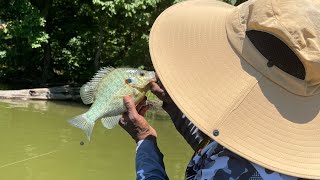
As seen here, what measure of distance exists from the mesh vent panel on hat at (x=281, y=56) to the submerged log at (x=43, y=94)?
33.7 ft

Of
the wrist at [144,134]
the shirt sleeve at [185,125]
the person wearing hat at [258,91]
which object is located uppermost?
the person wearing hat at [258,91]

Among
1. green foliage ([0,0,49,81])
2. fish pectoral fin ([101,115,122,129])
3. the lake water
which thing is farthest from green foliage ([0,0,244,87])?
fish pectoral fin ([101,115,122,129])

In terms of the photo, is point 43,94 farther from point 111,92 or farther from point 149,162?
point 149,162

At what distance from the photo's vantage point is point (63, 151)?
6.78 m

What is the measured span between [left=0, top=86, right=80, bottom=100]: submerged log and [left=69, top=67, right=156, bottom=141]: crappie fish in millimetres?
9406

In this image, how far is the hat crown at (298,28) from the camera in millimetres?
1135

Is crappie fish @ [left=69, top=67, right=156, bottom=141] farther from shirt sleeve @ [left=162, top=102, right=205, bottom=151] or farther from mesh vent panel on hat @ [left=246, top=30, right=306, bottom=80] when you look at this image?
mesh vent panel on hat @ [left=246, top=30, right=306, bottom=80]

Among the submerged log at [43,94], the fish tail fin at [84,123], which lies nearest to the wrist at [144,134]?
the fish tail fin at [84,123]

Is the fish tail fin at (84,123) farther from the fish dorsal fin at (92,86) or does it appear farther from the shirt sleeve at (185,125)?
the shirt sleeve at (185,125)

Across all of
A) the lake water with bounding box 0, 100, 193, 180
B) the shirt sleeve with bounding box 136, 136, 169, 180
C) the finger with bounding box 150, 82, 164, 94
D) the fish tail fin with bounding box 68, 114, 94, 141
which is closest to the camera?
the shirt sleeve with bounding box 136, 136, 169, 180

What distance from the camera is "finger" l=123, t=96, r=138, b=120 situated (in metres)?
1.56

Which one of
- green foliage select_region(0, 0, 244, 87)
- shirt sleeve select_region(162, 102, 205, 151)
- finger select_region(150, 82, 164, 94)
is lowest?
green foliage select_region(0, 0, 244, 87)

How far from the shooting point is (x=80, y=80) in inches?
586

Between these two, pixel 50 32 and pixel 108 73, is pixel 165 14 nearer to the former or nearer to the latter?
pixel 108 73
